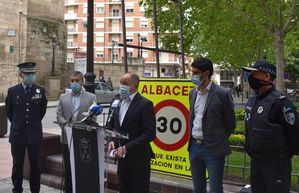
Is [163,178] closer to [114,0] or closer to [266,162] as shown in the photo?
[266,162]

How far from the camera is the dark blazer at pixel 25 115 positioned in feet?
22.6

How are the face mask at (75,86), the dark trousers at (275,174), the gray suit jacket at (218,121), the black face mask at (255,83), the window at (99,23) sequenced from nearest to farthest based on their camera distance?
the dark trousers at (275,174), the black face mask at (255,83), the gray suit jacket at (218,121), the face mask at (75,86), the window at (99,23)

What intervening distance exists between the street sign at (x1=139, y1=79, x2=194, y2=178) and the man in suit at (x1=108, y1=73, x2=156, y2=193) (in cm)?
144

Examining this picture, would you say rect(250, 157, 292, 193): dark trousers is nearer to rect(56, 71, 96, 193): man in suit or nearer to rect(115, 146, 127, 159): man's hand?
rect(115, 146, 127, 159): man's hand

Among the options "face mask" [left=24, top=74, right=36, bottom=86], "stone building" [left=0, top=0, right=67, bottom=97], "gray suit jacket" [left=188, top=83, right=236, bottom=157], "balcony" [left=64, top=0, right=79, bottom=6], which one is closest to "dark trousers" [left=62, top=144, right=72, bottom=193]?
"face mask" [left=24, top=74, right=36, bottom=86]

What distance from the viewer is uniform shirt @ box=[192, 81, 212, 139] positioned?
526 cm

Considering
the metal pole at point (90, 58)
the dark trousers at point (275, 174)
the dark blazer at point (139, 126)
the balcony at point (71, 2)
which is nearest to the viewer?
the dark trousers at point (275, 174)

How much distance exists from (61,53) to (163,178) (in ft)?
131

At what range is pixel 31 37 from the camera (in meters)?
41.6

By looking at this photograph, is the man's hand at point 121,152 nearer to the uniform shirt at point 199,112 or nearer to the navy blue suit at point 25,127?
the uniform shirt at point 199,112

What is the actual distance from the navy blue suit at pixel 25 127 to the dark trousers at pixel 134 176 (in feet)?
6.78

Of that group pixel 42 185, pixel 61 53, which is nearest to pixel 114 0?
pixel 61 53

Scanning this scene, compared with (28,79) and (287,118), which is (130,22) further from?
(287,118)

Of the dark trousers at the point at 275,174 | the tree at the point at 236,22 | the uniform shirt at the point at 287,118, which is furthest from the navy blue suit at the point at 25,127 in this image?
the tree at the point at 236,22
